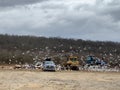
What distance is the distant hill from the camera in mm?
103400

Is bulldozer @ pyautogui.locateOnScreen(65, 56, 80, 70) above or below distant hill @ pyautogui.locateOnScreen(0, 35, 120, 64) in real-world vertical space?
below

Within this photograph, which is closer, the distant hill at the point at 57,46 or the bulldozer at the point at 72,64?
the bulldozer at the point at 72,64

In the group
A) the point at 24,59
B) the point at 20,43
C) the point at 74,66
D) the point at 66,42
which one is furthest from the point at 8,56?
the point at 66,42

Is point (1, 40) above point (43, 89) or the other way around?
above

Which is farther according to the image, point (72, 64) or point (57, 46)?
point (57, 46)

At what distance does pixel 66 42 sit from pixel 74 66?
216ft

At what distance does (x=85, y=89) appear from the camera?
31641 mm

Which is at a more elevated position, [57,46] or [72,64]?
[57,46]

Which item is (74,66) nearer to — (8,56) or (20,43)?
(8,56)

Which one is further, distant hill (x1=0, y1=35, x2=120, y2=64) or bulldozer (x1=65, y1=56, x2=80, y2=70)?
distant hill (x1=0, y1=35, x2=120, y2=64)

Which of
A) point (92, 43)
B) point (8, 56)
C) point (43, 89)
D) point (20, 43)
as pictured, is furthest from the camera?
point (92, 43)

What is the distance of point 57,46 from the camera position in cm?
11638

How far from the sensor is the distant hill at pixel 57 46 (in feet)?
339

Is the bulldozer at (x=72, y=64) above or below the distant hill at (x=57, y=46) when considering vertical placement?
below
